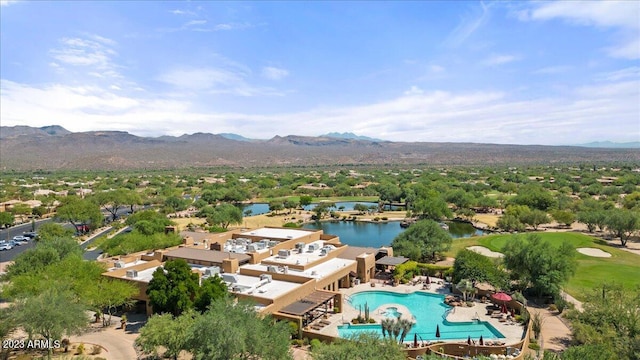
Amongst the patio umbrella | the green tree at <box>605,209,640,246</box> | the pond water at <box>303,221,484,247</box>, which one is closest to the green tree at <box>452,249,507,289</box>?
the patio umbrella

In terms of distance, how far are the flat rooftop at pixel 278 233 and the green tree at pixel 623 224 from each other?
140ft

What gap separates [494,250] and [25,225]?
269 ft

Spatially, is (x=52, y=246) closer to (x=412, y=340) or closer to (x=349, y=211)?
(x=412, y=340)

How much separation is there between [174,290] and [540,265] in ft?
97.8

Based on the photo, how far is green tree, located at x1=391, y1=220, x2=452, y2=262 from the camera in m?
49.0

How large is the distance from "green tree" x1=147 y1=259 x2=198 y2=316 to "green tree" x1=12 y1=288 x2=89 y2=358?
17.5 feet

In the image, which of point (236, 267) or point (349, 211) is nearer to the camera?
point (236, 267)

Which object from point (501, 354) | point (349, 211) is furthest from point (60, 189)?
point (501, 354)

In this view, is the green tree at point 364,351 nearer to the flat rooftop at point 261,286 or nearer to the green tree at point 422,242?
the flat rooftop at point 261,286

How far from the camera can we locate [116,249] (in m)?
49.0

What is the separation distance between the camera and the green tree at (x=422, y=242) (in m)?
49.0

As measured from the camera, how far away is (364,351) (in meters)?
19.7

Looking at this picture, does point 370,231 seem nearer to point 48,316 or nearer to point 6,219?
point 48,316

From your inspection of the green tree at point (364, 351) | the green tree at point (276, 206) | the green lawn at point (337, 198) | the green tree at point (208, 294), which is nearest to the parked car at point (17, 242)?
the green tree at point (276, 206)
